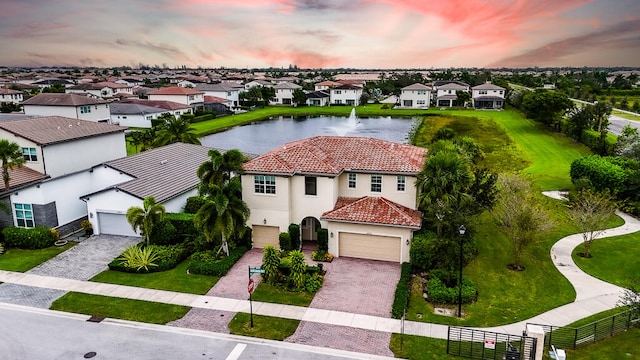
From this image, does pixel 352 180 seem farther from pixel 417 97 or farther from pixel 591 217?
pixel 417 97

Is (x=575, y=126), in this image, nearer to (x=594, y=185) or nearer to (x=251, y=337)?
(x=594, y=185)

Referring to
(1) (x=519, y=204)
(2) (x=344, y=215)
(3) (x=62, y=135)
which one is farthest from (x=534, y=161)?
(3) (x=62, y=135)

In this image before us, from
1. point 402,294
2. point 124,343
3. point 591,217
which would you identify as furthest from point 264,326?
point 591,217

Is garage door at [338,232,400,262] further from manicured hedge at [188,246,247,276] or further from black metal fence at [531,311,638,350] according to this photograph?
black metal fence at [531,311,638,350]

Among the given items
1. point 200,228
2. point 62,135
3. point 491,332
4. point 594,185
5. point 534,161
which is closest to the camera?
point 491,332

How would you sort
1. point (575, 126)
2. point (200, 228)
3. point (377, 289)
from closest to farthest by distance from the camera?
point (377, 289) → point (200, 228) → point (575, 126)

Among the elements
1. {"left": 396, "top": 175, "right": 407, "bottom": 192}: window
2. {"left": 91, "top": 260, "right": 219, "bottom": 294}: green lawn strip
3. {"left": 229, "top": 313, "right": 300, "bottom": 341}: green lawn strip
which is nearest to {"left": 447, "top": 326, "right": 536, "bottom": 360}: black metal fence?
{"left": 229, "top": 313, "right": 300, "bottom": 341}: green lawn strip

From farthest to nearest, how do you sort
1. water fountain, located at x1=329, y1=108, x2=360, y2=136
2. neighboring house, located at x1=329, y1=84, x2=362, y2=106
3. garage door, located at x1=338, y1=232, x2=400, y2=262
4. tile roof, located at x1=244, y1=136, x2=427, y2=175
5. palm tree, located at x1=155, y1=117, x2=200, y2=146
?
neighboring house, located at x1=329, y1=84, x2=362, y2=106 → water fountain, located at x1=329, y1=108, x2=360, y2=136 → palm tree, located at x1=155, y1=117, x2=200, y2=146 → tile roof, located at x1=244, y1=136, x2=427, y2=175 → garage door, located at x1=338, y1=232, x2=400, y2=262
